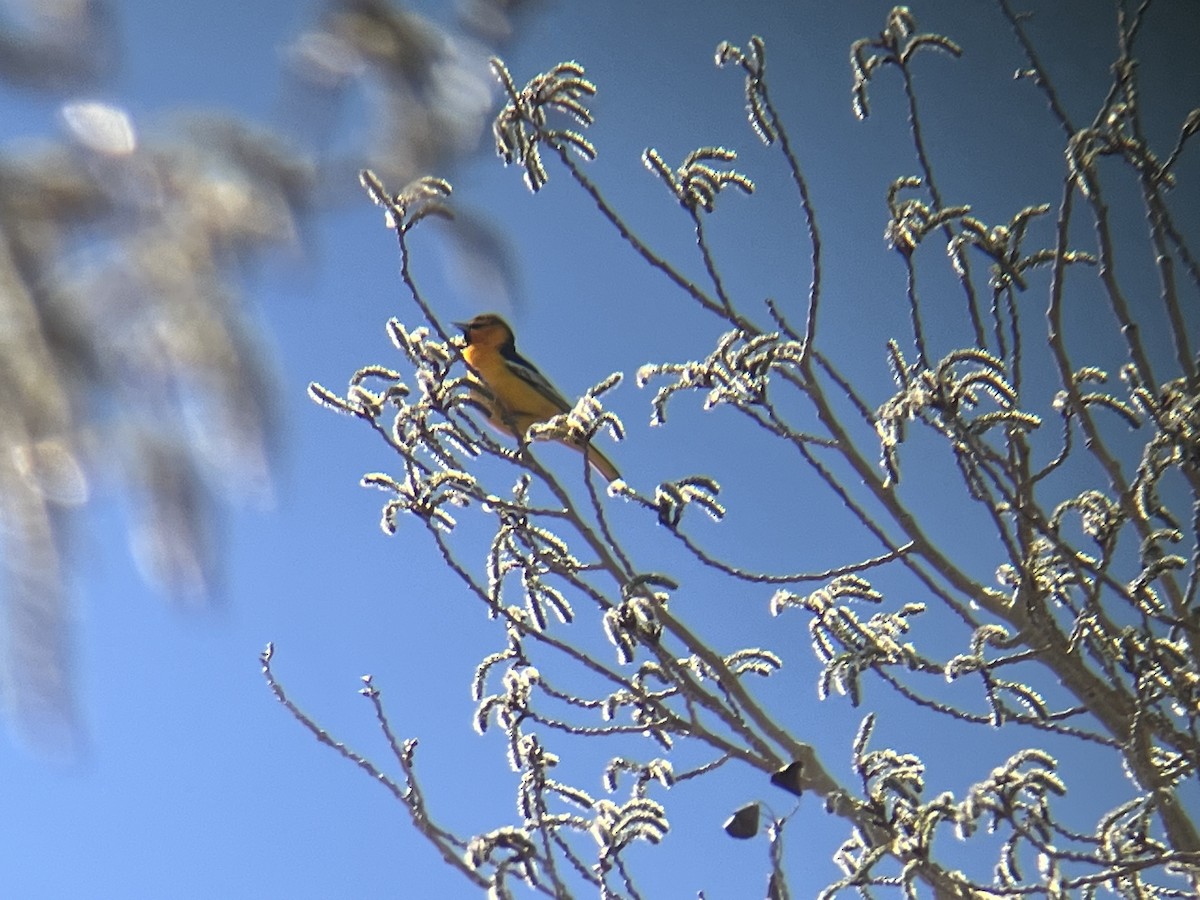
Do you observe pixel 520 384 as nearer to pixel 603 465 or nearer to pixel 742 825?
pixel 603 465

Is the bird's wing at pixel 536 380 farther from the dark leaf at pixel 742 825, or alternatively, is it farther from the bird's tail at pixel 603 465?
the dark leaf at pixel 742 825

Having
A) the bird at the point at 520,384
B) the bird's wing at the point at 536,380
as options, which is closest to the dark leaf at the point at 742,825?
the bird at the point at 520,384

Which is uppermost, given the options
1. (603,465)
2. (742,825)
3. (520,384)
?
(520,384)

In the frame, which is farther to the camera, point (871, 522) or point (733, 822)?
point (871, 522)

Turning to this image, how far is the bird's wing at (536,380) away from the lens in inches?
173

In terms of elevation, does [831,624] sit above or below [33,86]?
above

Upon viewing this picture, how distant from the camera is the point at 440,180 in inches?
41.0

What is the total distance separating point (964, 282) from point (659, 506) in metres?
0.73

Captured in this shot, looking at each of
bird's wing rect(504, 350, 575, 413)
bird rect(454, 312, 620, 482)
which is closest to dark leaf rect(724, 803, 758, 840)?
bird rect(454, 312, 620, 482)

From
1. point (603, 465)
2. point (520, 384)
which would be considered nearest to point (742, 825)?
point (603, 465)

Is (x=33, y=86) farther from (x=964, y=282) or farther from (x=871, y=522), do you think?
(x=964, y=282)

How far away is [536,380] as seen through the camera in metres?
4.46

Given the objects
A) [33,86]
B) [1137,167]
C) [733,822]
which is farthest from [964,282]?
[33,86]

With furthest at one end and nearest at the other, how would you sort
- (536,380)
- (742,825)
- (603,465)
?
(536,380) → (603,465) → (742,825)
